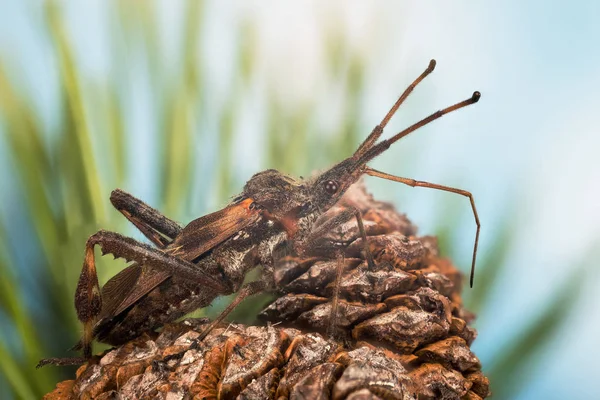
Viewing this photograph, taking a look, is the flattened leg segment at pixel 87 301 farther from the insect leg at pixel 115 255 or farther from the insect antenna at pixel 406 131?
the insect antenna at pixel 406 131

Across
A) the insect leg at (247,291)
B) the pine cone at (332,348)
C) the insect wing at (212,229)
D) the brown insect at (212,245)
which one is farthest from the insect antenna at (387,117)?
the insect leg at (247,291)

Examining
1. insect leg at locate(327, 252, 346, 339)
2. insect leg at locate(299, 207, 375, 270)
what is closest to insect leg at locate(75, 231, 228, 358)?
insect leg at locate(299, 207, 375, 270)

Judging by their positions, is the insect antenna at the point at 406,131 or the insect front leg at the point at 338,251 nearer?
the insect front leg at the point at 338,251

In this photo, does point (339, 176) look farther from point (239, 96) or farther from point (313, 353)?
point (313, 353)

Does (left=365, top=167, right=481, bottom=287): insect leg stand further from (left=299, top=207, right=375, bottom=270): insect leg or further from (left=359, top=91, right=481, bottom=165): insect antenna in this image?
(left=299, top=207, right=375, bottom=270): insect leg

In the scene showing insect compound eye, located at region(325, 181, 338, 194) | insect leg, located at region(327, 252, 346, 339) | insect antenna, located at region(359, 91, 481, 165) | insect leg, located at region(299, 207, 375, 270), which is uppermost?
insect antenna, located at region(359, 91, 481, 165)

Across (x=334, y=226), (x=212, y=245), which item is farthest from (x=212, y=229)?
(x=334, y=226)

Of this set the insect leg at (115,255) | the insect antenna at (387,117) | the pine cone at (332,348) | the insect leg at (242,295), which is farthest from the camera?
the insect antenna at (387,117)

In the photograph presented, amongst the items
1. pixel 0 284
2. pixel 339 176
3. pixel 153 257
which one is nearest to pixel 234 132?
pixel 339 176
